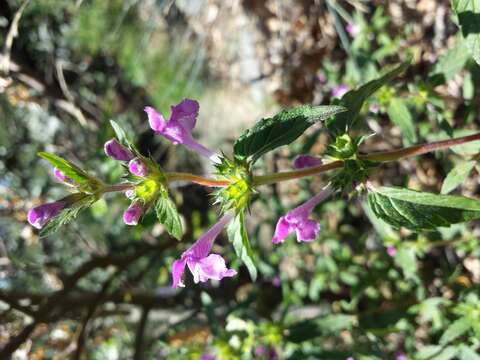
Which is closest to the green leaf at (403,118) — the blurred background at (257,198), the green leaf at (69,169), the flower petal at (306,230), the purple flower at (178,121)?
the blurred background at (257,198)

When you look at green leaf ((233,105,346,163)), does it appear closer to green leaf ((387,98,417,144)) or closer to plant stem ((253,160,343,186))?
plant stem ((253,160,343,186))

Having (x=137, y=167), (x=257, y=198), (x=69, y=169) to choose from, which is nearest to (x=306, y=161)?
(x=137, y=167)

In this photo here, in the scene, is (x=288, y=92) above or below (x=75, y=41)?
below

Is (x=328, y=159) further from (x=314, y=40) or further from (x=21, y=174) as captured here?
(x=21, y=174)

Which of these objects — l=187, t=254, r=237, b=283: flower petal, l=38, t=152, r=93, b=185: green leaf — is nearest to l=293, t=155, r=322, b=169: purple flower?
l=187, t=254, r=237, b=283: flower petal

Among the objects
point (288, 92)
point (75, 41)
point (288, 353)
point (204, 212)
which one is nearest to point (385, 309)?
point (288, 353)

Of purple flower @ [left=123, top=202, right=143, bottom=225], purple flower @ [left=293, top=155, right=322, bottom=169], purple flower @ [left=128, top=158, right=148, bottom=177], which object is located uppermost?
purple flower @ [left=293, top=155, right=322, bottom=169]
